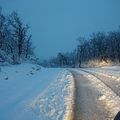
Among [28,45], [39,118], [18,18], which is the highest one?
[18,18]

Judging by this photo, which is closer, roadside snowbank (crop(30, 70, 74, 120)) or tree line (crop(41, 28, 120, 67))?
roadside snowbank (crop(30, 70, 74, 120))

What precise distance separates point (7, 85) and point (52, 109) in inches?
264

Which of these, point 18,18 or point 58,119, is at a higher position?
point 18,18

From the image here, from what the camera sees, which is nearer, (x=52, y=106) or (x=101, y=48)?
(x=52, y=106)

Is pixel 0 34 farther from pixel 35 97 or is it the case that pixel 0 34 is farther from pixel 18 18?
pixel 35 97

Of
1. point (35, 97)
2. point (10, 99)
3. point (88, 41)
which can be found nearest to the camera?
point (10, 99)

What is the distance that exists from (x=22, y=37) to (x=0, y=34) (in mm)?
6281

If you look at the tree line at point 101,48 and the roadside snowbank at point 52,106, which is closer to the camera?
the roadside snowbank at point 52,106

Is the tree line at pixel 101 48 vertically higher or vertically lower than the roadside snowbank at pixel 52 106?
higher

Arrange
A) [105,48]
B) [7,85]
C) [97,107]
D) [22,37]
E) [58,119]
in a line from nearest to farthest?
[58,119]
[97,107]
[7,85]
[22,37]
[105,48]

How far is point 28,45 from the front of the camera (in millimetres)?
65625

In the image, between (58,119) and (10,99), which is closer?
(58,119)

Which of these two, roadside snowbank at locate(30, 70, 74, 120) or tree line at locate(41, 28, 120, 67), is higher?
tree line at locate(41, 28, 120, 67)

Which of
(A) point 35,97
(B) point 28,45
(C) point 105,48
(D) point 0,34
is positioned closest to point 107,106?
(A) point 35,97
